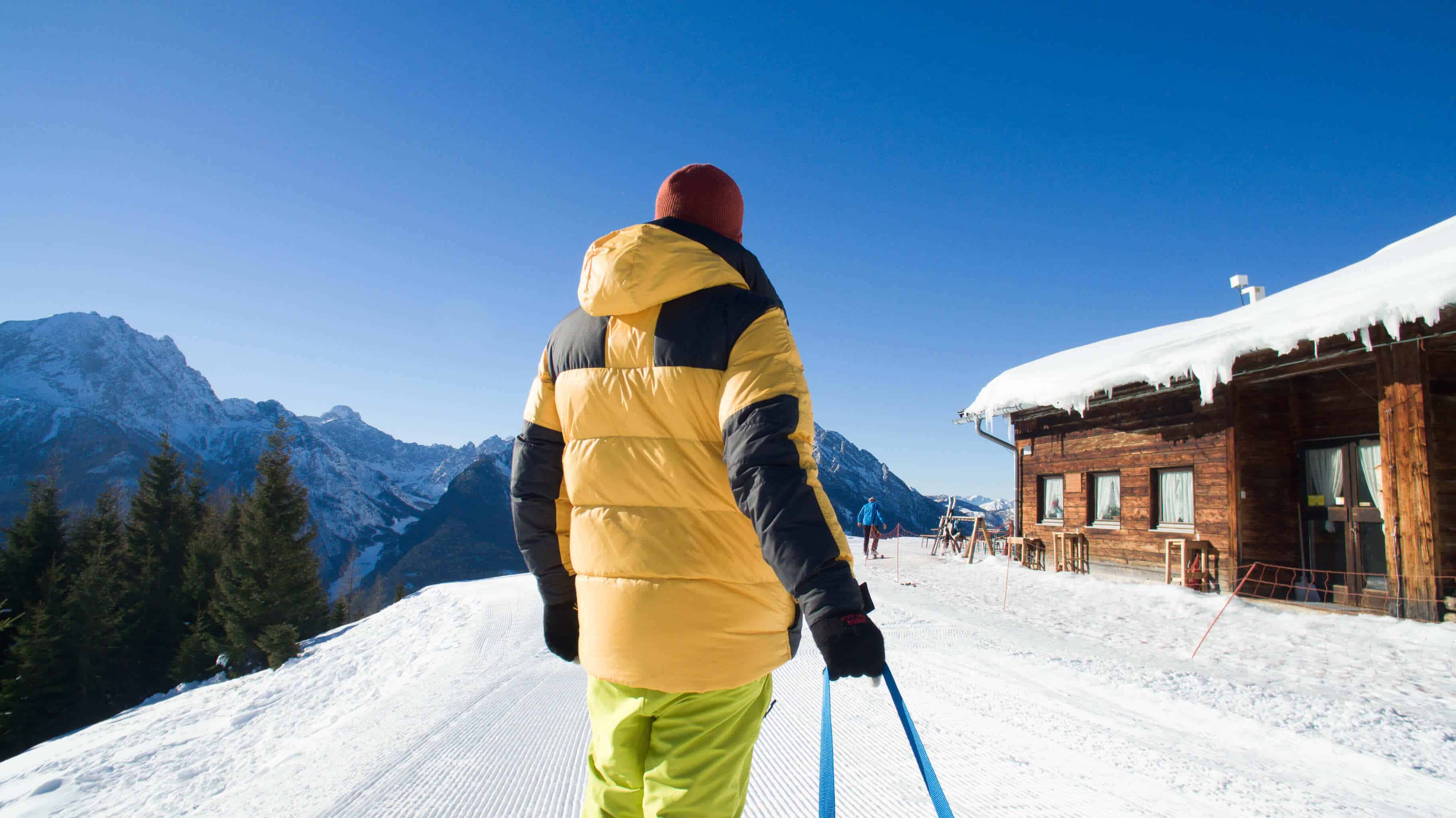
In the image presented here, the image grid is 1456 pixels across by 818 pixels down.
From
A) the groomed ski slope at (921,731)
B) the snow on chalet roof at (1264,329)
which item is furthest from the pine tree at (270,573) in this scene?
the snow on chalet roof at (1264,329)

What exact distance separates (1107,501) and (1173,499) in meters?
1.54

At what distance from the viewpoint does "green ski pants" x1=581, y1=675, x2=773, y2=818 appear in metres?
1.37

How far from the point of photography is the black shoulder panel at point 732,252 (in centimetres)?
163

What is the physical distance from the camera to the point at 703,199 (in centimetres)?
177

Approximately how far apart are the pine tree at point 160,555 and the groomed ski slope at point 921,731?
26.3m

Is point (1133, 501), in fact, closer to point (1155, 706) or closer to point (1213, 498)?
point (1213, 498)

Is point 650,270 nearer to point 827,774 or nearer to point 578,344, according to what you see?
point 578,344

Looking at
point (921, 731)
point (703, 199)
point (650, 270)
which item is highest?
point (703, 199)

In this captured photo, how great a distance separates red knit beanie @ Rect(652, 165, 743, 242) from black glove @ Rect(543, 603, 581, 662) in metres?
1.20

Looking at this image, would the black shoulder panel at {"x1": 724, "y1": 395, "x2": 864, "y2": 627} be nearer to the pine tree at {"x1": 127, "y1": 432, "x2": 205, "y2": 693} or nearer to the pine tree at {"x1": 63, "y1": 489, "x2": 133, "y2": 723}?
the pine tree at {"x1": 63, "y1": 489, "x2": 133, "y2": 723}

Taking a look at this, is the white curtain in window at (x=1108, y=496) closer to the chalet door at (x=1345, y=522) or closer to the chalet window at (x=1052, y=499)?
the chalet window at (x=1052, y=499)

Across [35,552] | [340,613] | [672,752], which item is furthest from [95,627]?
[672,752]

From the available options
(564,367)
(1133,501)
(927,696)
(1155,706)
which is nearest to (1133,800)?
(927,696)

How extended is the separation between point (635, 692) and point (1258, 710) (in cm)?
444
